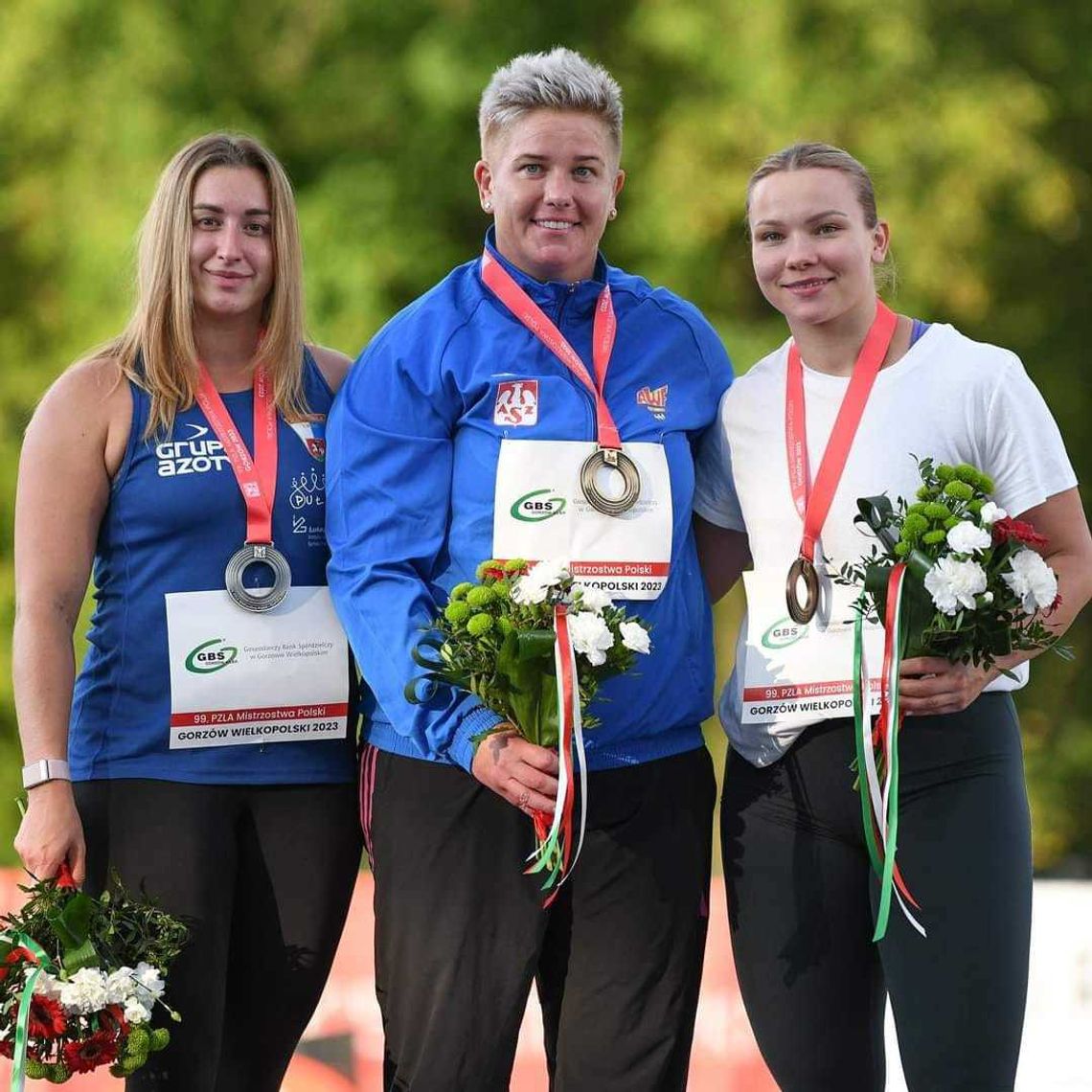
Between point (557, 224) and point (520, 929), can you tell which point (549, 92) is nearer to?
point (557, 224)

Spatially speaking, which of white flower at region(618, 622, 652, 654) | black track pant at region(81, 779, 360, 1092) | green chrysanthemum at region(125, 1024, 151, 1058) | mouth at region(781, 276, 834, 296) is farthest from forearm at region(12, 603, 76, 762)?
mouth at region(781, 276, 834, 296)

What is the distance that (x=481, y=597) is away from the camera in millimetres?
2850

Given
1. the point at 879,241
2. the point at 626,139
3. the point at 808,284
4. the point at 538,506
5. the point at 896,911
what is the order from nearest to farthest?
the point at 896,911
the point at 538,506
the point at 808,284
the point at 879,241
the point at 626,139

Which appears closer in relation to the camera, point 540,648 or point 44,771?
point 540,648

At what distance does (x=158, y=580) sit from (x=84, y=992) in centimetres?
76

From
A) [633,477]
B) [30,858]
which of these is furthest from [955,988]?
[30,858]

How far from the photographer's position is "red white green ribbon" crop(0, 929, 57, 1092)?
9.51 ft

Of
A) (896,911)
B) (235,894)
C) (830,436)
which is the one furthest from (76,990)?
(830,436)

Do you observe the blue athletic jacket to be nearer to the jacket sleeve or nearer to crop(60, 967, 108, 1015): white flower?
the jacket sleeve

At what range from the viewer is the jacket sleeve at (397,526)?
122 inches

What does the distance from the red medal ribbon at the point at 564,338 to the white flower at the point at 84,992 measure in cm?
123

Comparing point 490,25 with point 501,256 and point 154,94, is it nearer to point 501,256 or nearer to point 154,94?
point 154,94

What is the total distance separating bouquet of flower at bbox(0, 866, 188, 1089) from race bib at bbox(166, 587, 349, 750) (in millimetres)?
395

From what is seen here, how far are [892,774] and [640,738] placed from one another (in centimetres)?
48
